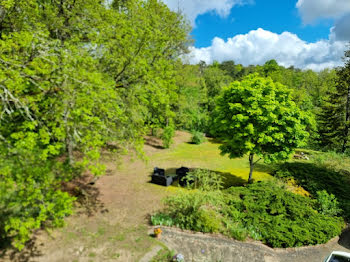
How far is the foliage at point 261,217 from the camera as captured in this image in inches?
356

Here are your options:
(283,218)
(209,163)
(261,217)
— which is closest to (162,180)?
(261,217)

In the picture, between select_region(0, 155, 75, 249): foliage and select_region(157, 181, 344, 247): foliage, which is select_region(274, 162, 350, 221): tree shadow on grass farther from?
select_region(0, 155, 75, 249): foliage

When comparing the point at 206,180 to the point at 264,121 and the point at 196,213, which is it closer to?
the point at 196,213

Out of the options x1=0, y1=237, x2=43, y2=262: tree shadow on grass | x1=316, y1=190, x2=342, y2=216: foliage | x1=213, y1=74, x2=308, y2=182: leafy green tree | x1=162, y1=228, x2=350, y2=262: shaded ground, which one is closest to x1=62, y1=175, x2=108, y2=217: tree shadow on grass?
x1=0, y1=237, x2=43, y2=262: tree shadow on grass

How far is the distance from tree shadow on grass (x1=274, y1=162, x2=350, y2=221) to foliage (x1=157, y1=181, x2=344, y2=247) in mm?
2038

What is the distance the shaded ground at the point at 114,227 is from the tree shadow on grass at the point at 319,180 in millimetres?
1755

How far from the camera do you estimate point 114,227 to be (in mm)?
9438

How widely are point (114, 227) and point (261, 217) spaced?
6971 mm

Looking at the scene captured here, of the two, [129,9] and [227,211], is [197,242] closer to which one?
[227,211]

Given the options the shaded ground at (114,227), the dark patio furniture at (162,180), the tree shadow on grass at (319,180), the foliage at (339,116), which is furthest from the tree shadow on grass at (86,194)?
the foliage at (339,116)

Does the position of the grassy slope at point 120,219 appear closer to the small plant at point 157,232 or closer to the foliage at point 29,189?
the small plant at point 157,232

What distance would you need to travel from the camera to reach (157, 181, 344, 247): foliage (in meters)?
9.05

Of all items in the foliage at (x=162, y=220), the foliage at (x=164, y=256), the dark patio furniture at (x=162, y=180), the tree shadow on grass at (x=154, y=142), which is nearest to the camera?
the foliage at (x=164, y=256)

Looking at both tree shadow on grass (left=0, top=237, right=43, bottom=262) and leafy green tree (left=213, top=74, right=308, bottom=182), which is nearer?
tree shadow on grass (left=0, top=237, right=43, bottom=262)
